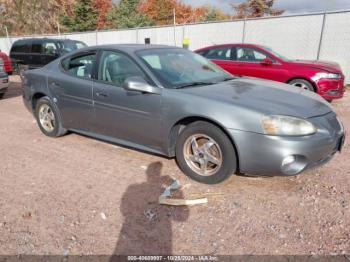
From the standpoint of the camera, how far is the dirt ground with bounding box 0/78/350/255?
8.54 ft

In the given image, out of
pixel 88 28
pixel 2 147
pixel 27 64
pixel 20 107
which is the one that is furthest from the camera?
pixel 88 28

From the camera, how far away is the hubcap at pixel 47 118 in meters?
Result: 5.26

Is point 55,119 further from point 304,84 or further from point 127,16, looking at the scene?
point 127,16

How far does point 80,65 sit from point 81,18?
3495cm

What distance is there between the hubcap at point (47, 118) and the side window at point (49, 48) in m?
8.68

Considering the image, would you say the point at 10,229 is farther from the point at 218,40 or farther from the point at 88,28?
the point at 88,28

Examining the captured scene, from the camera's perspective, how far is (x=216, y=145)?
3426 millimetres

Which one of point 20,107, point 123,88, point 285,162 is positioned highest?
point 123,88

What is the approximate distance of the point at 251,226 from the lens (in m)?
2.84

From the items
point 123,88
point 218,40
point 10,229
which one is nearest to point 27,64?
point 218,40

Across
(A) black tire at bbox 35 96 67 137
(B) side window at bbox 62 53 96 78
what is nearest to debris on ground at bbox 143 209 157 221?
(B) side window at bbox 62 53 96 78

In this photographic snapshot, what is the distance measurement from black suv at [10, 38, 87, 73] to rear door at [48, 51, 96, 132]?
28.8 feet

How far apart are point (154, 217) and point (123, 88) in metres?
1.74

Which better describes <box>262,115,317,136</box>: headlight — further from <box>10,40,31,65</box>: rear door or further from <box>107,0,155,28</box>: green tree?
<box>107,0,155,28</box>: green tree
